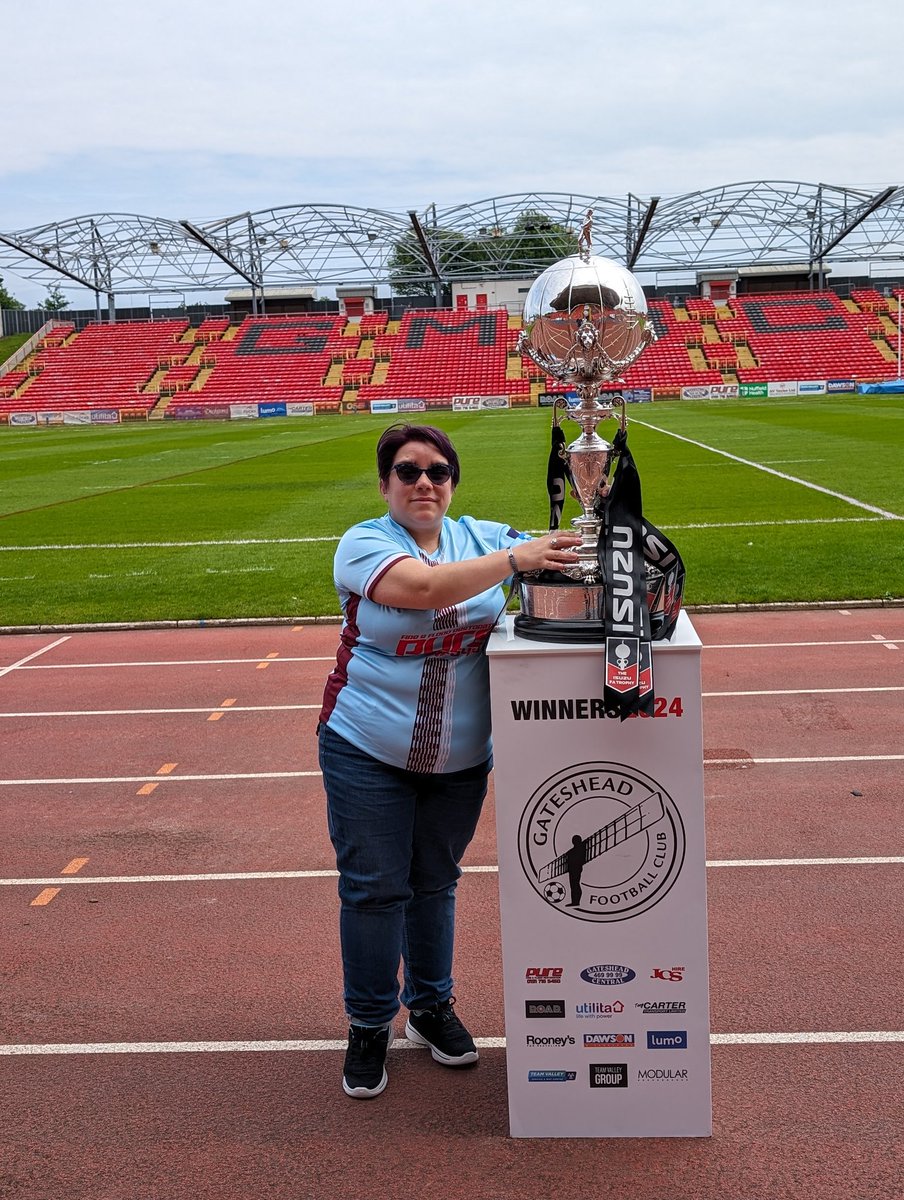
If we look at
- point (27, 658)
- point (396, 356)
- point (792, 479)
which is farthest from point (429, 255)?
point (27, 658)

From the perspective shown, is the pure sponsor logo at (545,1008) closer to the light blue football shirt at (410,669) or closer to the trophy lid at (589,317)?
the light blue football shirt at (410,669)

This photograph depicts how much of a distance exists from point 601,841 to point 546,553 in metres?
0.88

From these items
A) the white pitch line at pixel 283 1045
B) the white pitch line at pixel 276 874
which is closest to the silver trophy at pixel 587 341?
the white pitch line at pixel 283 1045

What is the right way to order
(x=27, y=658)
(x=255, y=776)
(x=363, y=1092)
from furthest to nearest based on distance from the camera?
(x=27, y=658) → (x=255, y=776) → (x=363, y=1092)

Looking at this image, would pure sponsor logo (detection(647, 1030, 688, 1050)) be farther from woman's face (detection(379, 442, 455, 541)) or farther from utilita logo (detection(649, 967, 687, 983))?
woman's face (detection(379, 442, 455, 541))

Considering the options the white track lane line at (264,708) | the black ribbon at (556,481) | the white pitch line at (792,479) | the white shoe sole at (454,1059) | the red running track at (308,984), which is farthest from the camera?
the white pitch line at (792,479)

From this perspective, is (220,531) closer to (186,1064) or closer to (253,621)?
(253,621)

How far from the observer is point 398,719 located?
3662 millimetres

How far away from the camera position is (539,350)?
384 centimetres

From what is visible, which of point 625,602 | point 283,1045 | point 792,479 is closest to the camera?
point 625,602

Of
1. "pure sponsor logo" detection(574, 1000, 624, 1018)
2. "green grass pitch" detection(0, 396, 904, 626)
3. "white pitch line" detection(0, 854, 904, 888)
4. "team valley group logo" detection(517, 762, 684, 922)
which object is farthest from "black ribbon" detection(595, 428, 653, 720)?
"green grass pitch" detection(0, 396, 904, 626)

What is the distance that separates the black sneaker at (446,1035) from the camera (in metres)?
4.05

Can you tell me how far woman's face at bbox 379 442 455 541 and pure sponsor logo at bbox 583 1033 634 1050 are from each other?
64.3 inches

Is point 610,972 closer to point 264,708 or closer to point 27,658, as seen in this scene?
point 264,708
